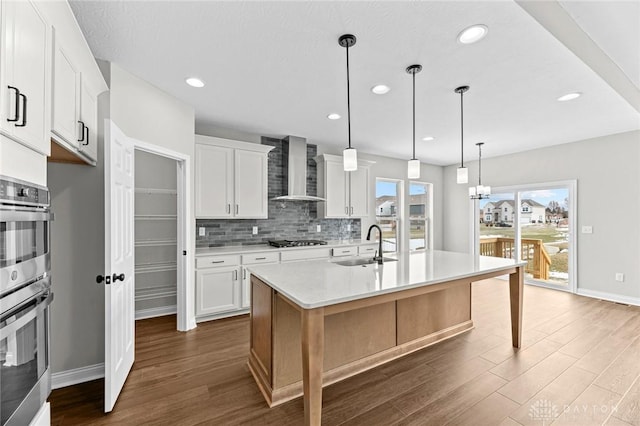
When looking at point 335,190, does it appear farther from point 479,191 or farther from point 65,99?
point 65,99

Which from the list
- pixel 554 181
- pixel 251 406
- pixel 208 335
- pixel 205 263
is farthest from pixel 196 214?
pixel 554 181

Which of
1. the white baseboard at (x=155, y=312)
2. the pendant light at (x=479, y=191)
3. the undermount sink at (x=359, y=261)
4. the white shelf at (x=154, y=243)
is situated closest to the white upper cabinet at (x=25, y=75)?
the undermount sink at (x=359, y=261)

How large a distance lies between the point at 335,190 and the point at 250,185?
153 centimetres

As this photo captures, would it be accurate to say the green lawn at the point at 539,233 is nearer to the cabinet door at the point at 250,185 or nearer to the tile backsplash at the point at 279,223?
the tile backsplash at the point at 279,223

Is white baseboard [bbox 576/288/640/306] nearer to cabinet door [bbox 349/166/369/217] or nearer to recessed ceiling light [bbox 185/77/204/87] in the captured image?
cabinet door [bbox 349/166/369/217]

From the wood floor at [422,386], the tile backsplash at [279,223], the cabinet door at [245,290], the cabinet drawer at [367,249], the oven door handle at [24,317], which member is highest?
the tile backsplash at [279,223]

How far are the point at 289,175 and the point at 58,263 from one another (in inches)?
115

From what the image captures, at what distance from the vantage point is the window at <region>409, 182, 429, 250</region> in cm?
643

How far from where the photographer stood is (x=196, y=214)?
3.56 m

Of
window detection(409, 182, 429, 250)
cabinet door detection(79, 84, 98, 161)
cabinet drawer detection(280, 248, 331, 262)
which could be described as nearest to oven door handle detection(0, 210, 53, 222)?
cabinet door detection(79, 84, 98, 161)

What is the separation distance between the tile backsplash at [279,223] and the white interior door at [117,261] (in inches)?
64.8

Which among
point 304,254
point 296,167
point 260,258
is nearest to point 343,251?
point 304,254

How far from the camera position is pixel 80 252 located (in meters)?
2.21

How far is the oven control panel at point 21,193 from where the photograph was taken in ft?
3.25
